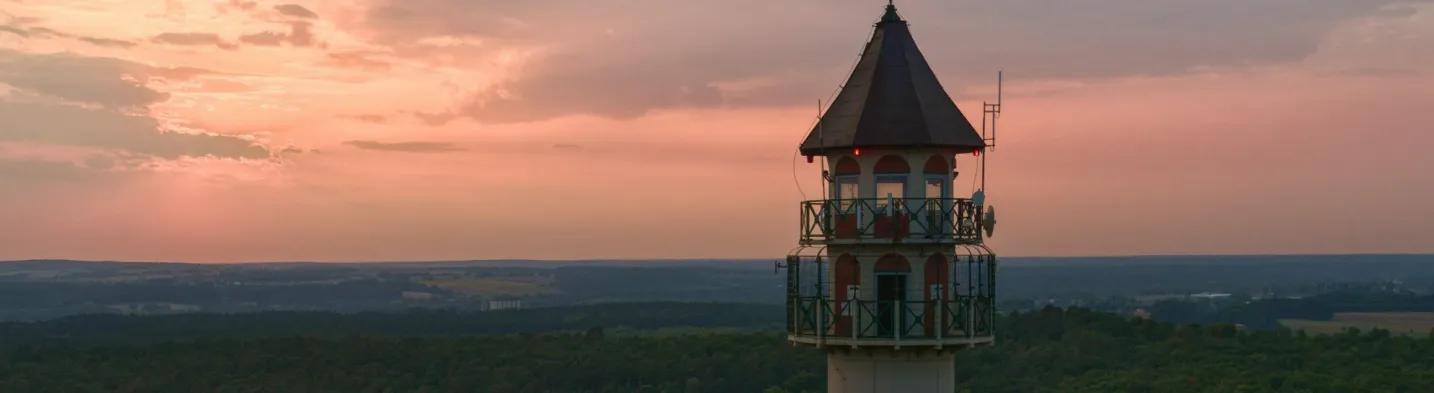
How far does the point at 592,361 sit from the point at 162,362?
131ft

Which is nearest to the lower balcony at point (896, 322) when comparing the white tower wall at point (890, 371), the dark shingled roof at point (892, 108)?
the white tower wall at point (890, 371)

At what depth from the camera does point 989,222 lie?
23359mm

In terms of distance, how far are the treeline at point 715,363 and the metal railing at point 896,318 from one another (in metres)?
63.6

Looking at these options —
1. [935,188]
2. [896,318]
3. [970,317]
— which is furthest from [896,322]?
[935,188]

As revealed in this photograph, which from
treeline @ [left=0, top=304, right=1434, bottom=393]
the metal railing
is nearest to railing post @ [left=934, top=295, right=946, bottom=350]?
the metal railing

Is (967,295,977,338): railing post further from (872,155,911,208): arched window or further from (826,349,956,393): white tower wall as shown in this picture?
(872,155,911,208): arched window

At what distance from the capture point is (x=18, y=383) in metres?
146

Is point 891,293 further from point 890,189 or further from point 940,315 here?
point 890,189

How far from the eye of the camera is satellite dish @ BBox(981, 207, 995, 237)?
919 inches

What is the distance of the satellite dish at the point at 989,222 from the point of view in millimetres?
23344

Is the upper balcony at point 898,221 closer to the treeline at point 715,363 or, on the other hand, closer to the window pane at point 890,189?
the window pane at point 890,189

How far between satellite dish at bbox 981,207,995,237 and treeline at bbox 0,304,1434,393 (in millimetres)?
63898

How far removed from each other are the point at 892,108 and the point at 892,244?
73.6 inches

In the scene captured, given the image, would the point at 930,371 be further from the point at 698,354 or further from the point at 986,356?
the point at 698,354
